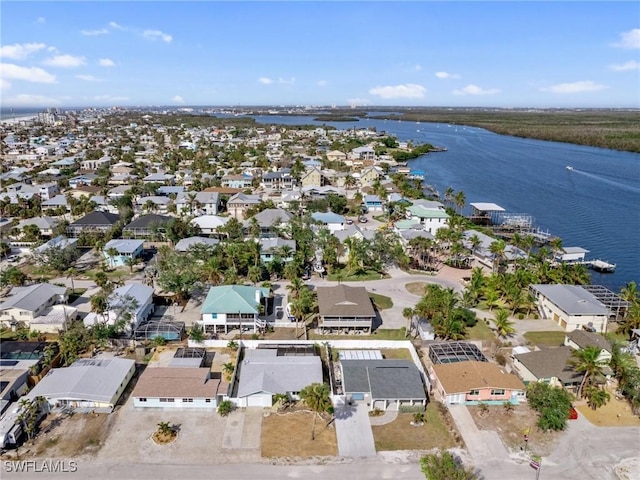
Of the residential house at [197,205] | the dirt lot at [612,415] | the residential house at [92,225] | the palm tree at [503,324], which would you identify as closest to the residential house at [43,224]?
the residential house at [92,225]

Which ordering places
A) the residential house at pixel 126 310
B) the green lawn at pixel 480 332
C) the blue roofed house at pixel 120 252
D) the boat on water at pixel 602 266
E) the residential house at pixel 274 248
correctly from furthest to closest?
the boat on water at pixel 602 266 < the blue roofed house at pixel 120 252 < the residential house at pixel 274 248 < the green lawn at pixel 480 332 < the residential house at pixel 126 310

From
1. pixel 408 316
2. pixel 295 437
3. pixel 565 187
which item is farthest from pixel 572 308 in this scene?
pixel 565 187

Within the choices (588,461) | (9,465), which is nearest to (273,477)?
(9,465)

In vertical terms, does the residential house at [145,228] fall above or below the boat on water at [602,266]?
above

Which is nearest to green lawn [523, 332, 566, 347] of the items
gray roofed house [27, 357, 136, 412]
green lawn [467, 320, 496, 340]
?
green lawn [467, 320, 496, 340]

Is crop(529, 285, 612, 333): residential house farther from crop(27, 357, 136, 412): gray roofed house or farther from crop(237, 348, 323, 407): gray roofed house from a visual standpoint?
crop(27, 357, 136, 412): gray roofed house

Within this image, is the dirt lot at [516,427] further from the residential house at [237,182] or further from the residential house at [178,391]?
the residential house at [237,182]
